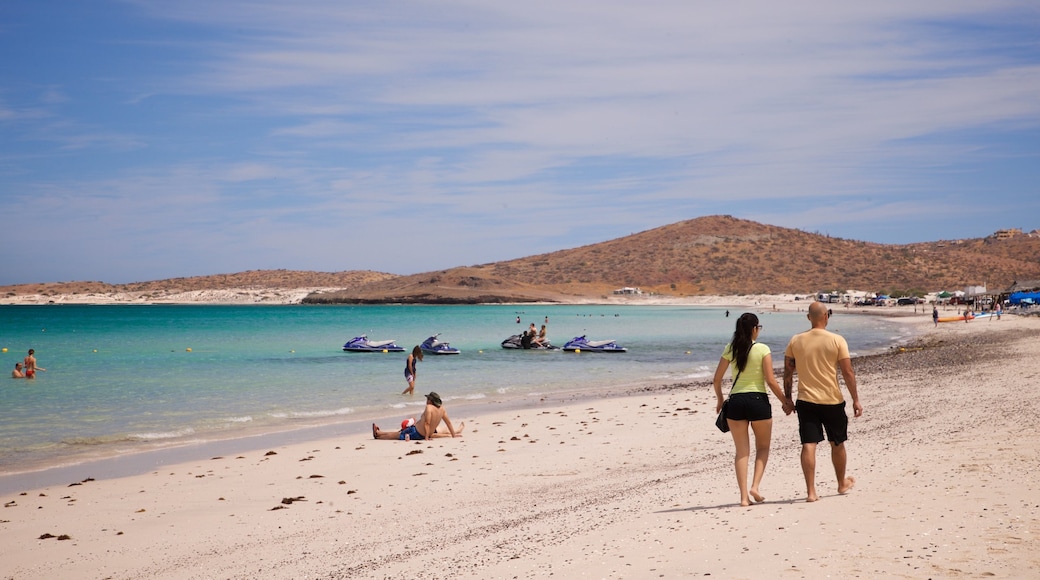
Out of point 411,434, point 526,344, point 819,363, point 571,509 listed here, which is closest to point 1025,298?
point 526,344

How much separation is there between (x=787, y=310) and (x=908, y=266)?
193ft

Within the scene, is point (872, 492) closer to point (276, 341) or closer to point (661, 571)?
point (661, 571)

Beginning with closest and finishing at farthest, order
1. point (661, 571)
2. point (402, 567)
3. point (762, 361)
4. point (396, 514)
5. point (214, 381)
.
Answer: point (661, 571), point (402, 567), point (762, 361), point (396, 514), point (214, 381)

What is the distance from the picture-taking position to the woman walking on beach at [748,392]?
24.1ft

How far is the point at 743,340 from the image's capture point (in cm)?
739

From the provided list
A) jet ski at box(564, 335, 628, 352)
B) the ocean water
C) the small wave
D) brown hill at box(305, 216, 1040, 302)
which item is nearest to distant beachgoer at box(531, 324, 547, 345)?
the ocean water

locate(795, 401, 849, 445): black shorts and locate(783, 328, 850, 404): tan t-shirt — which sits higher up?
locate(783, 328, 850, 404): tan t-shirt

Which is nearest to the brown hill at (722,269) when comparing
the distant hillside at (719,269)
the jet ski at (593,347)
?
the distant hillside at (719,269)

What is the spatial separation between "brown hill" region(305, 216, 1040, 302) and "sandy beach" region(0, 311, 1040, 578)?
128 meters

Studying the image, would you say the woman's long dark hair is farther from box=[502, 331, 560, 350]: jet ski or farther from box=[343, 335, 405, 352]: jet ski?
box=[343, 335, 405, 352]: jet ski

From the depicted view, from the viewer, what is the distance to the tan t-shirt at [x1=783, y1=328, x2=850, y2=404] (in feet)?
23.8

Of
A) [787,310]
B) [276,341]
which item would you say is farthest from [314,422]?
[787,310]

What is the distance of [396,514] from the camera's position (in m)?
9.04

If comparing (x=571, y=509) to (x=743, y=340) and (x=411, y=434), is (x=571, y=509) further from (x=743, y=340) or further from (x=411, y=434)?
(x=411, y=434)
